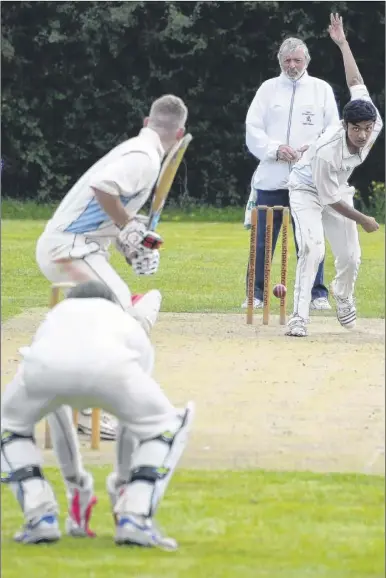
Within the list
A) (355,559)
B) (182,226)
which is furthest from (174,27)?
(355,559)

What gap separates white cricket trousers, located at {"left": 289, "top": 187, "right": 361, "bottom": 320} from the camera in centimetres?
1032

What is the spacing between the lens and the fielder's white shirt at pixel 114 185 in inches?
284

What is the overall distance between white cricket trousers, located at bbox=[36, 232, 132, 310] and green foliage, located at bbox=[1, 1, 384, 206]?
639 inches

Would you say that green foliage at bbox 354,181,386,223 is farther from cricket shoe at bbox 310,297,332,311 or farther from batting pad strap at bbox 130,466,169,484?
batting pad strap at bbox 130,466,169,484

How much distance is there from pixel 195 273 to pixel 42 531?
9.27 m

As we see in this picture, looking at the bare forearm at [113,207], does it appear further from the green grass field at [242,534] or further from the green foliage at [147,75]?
the green foliage at [147,75]

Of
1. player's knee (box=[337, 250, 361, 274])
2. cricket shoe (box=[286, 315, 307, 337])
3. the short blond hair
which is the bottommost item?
cricket shoe (box=[286, 315, 307, 337])

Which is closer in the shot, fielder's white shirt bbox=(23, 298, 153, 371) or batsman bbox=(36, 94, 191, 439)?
fielder's white shirt bbox=(23, 298, 153, 371)

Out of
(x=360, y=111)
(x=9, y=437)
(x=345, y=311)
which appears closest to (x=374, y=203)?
(x=345, y=311)

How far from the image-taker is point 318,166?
10.2 m

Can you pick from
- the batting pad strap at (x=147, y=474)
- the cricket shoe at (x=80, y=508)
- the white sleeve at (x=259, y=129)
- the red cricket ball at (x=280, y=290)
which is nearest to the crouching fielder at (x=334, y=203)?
the red cricket ball at (x=280, y=290)

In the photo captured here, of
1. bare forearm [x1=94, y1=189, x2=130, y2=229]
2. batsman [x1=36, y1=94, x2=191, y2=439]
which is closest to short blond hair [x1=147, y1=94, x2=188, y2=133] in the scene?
batsman [x1=36, y1=94, x2=191, y2=439]

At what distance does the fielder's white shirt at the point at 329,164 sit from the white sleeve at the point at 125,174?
118 inches

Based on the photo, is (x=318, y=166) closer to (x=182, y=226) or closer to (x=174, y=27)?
(x=182, y=226)
